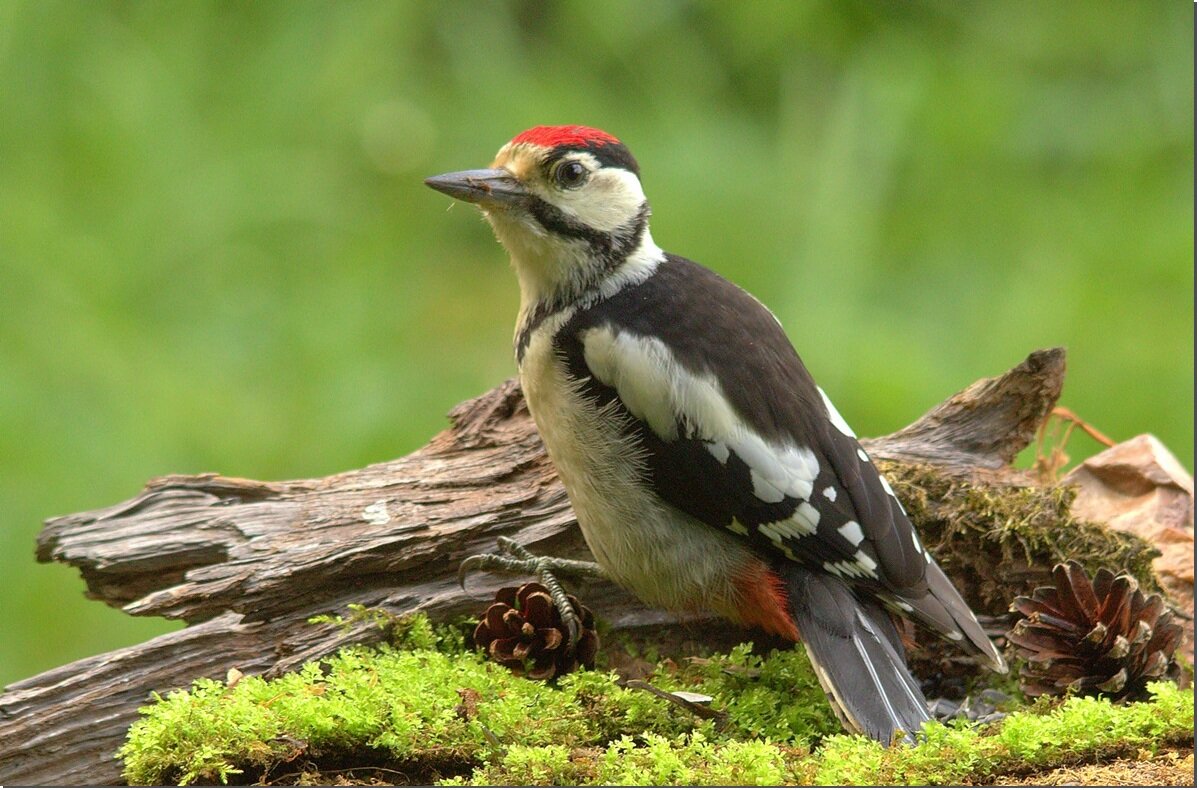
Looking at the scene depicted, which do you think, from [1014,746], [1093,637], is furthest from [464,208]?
[1014,746]

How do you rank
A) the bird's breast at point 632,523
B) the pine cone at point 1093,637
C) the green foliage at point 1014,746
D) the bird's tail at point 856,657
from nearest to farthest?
the green foliage at point 1014,746
the bird's tail at point 856,657
the pine cone at point 1093,637
the bird's breast at point 632,523

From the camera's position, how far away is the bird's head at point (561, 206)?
291cm

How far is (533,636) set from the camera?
270 centimetres

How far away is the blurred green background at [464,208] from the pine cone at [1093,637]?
1815mm

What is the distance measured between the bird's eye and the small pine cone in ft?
2.83

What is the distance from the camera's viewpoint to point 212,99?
4891mm

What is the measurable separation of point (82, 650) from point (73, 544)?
134 cm

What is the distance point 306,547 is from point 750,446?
0.96m

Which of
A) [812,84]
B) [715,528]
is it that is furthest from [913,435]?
[812,84]

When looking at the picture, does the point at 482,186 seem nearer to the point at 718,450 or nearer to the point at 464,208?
the point at 718,450

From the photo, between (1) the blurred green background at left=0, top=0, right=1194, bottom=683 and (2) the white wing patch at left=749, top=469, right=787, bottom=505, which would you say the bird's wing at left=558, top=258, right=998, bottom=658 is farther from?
(1) the blurred green background at left=0, top=0, right=1194, bottom=683

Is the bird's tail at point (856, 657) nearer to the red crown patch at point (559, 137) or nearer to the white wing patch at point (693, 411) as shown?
the white wing patch at point (693, 411)

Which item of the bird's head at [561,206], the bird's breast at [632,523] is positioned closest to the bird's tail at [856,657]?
the bird's breast at [632,523]

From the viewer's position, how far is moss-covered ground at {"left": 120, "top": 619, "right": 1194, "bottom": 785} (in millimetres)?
2256
